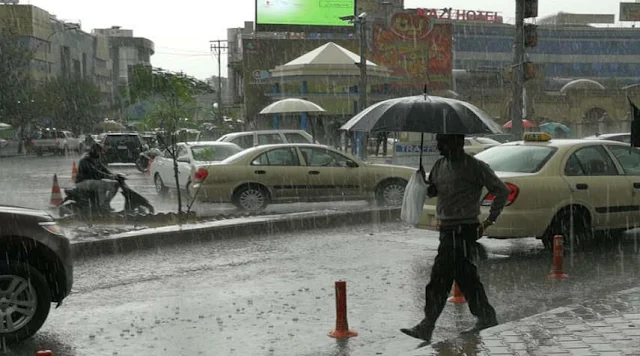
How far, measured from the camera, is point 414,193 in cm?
671

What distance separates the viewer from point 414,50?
4906cm

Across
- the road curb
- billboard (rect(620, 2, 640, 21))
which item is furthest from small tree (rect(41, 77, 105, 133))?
billboard (rect(620, 2, 640, 21))

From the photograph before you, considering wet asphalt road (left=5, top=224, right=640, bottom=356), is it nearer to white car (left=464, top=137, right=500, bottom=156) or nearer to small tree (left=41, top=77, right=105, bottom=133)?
white car (left=464, top=137, right=500, bottom=156)

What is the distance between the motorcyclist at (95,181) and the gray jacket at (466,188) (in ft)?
28.6

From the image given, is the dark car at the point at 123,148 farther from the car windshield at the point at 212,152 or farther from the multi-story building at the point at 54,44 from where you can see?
the multi-story building at the point at 54,44

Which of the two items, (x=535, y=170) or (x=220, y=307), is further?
(x=535, y=170)

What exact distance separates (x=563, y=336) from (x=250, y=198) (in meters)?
10.4

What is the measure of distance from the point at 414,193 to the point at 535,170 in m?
4.16

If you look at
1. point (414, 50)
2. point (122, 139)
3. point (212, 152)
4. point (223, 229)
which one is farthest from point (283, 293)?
point (414, 50)

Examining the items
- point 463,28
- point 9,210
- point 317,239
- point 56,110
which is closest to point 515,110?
point 317,239

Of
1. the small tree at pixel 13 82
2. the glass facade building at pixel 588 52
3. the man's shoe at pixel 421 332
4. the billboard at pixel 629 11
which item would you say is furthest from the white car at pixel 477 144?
the billboard at pixel 629 11

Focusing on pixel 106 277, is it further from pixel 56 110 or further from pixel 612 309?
pixel 56 110

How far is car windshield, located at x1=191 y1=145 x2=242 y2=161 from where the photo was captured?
1683 cm

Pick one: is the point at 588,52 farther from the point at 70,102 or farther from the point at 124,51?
the point at 124,51
